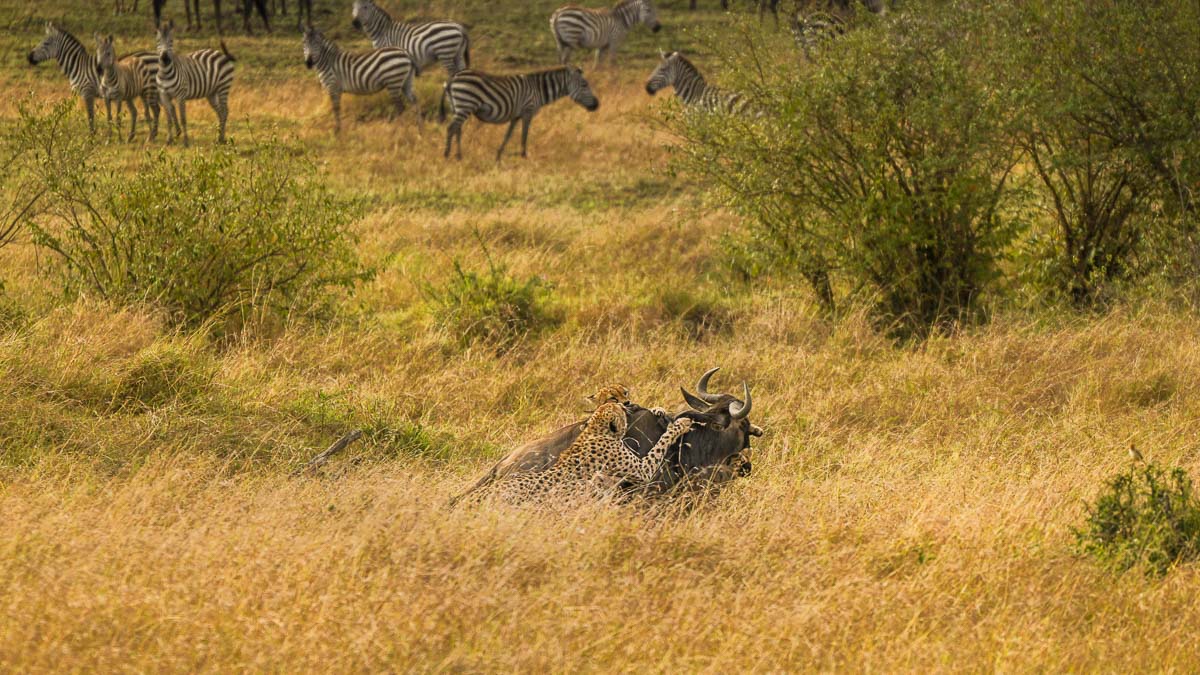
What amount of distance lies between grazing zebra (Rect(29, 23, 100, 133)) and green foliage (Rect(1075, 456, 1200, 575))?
1515cm

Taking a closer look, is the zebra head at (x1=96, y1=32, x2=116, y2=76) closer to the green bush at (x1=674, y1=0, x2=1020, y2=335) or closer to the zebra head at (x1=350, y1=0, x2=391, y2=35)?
the zebra head at (x1=350, y1=0, x2=391, y2=35)

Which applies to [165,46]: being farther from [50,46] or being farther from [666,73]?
[666,73]

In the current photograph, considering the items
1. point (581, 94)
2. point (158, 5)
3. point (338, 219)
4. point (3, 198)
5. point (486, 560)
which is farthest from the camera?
point (158, 5)

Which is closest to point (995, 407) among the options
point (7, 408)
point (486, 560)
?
point (486, 560)

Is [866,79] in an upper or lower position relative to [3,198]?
upper

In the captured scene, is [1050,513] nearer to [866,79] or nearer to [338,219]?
[866,79]

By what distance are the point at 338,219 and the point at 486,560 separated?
4651mm

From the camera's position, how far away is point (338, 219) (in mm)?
8430

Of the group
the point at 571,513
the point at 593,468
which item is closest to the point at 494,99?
the point at 593,468

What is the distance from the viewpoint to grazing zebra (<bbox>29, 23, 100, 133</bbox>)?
17.6m

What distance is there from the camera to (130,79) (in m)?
17.2

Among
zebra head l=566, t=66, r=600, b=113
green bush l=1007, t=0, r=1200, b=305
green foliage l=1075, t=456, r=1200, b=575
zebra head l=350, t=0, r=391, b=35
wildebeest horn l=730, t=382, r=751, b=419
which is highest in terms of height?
green bush l=1007, t=0, r=1200, b=305

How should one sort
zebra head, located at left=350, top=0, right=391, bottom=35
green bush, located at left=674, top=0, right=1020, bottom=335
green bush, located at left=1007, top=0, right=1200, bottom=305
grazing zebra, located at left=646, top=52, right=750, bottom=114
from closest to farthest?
1. green bush, located at left=674, top=0, right=1020, bottom=335
2. green bush, located at left=1007, top=0, right=1200, bottom=305
3. grazing zebra, located at left=646, top=52, right=750, bottom=114
4. zebra head, located at left=350, top=0, right=391, bottom=35

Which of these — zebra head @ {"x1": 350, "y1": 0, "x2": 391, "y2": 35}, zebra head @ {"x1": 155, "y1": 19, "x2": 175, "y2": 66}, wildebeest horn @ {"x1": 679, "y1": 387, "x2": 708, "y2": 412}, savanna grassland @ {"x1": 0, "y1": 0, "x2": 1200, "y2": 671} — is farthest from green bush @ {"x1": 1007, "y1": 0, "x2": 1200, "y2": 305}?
zebra head @ {"x1": 350, "y1": 0, "x2": 391, "y2": 35}
